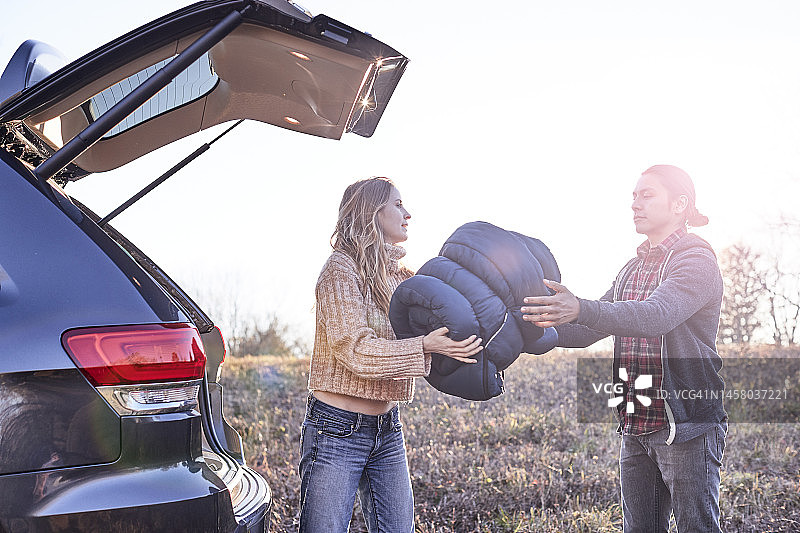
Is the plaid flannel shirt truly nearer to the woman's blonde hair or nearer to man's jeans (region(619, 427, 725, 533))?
man's jeans (region(619, 427, 725, 533))

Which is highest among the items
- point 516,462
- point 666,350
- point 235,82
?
point 235,82

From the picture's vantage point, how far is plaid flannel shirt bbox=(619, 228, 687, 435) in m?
2.88

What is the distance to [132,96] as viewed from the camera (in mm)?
2045

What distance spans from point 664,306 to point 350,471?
1.43 m

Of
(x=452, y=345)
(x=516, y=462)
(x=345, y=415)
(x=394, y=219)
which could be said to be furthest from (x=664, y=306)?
(x=516, y=462)

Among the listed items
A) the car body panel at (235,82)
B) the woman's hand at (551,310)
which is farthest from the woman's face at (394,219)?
the woman's hand at (551,310)

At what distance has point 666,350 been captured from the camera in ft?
9.45

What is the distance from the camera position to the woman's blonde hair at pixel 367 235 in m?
2.91

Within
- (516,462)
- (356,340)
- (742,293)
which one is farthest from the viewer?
(742,293)

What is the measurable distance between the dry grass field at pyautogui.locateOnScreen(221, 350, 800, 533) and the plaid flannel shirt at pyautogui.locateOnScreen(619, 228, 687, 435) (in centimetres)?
193

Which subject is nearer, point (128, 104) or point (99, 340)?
point (99, 340)

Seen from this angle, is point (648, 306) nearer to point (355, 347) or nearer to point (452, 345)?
point (452, 345)

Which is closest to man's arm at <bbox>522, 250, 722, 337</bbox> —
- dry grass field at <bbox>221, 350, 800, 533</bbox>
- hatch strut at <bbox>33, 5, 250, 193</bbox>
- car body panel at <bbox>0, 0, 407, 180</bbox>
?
car body panel at <bbox>0, 0, 407, 180</bbox>

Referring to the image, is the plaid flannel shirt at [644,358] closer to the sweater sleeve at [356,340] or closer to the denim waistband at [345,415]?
the sweater sleeve at [356,340]
